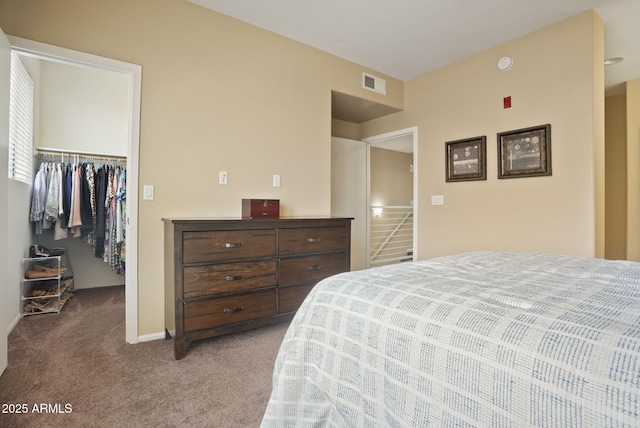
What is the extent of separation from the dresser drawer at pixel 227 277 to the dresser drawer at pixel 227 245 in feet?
0.20

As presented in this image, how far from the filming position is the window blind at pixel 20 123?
265 centimetres

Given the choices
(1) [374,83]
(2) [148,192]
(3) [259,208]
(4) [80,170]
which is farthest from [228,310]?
(1) [374,83]

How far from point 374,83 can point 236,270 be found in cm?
284

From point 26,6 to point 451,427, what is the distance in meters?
3.14

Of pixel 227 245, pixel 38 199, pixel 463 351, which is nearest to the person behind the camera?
pixel 463 351

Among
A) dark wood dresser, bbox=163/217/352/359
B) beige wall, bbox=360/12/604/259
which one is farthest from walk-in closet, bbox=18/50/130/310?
beige wall, bbox=360/12/604/259

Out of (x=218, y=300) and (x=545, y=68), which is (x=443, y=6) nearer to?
(x=545, y=68)

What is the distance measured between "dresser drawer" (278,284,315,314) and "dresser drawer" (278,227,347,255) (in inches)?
11.8

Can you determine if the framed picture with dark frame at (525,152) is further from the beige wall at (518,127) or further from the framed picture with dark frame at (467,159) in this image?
the framed picture with dark frame at (467,159)

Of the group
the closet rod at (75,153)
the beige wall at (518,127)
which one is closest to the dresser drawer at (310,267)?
the beige wall at (518,127)

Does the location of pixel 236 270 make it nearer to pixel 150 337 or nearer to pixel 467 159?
pixel 150 337

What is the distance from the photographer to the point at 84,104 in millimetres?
3906

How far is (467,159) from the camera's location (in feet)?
11.2

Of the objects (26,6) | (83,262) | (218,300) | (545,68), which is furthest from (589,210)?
→ (83,262)
